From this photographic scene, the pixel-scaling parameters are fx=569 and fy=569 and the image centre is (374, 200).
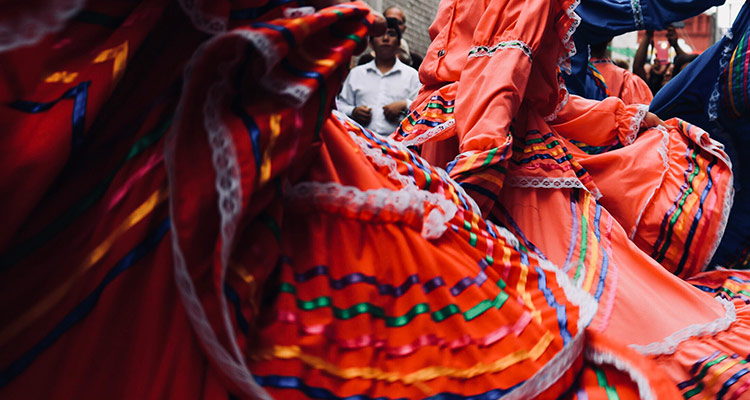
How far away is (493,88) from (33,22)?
40.8 inches

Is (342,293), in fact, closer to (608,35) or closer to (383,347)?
(383,347)

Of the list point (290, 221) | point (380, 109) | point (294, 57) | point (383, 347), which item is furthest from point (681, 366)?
point (380, 109)

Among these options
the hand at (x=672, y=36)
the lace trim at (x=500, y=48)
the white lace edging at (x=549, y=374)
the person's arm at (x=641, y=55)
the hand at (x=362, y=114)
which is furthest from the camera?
the person's arm at (x=641, y=55)

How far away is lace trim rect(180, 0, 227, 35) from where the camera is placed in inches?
21.9

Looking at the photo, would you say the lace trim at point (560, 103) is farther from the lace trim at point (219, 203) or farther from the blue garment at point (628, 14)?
the lace trim at point (219, 203)

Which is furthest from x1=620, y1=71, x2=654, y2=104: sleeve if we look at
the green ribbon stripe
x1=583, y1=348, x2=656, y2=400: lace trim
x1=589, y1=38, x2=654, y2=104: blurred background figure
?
the green ribbon stripe

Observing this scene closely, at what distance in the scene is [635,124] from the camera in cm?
160

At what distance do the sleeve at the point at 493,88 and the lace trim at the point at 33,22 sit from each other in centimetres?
87

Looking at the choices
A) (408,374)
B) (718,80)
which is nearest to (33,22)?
(408,374)

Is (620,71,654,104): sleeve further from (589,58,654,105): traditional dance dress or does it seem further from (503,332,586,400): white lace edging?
(503,332,586,400): white lace edging

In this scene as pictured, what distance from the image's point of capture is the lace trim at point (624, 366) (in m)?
0.70

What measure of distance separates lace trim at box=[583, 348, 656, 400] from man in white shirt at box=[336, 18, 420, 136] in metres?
2.51

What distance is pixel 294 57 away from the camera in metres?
0.60

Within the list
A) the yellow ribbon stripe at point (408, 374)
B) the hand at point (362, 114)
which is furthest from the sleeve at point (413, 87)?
the yellow ribbon stripe at point (408, 374)
